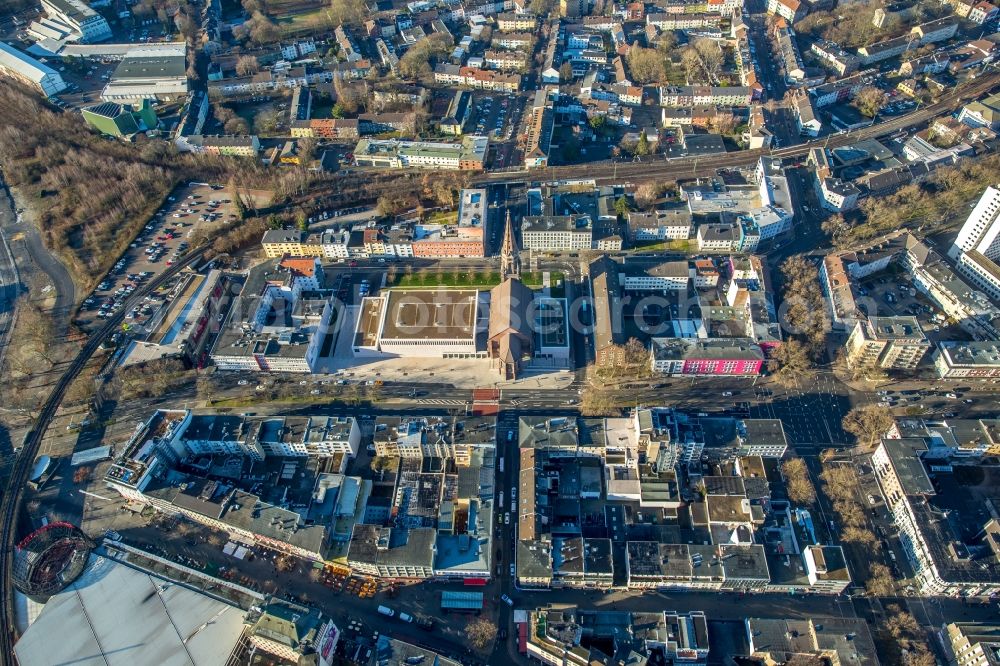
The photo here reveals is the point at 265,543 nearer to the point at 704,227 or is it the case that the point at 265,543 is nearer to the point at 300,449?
the point at 300,449

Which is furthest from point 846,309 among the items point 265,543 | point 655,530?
point 265,543

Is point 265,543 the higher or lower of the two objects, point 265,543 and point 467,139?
the lower

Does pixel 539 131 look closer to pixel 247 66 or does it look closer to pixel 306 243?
pixel 306 243

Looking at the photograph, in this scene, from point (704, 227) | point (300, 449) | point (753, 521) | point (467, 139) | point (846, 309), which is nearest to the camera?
point (753, 521)

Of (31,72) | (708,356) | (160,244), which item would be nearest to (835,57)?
(708,356)

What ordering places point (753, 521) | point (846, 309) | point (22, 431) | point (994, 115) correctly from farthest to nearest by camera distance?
point (994, 115) → point (846, 309) → point (22, 431) → point (753, 521)

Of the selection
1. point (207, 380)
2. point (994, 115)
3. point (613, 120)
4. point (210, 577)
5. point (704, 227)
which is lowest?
point (210, 577)

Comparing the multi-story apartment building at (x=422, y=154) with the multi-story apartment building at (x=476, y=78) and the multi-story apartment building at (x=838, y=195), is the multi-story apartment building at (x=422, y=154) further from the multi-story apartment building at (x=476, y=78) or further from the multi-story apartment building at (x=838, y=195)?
the multi-story apartment building at (x=838, y=195)
